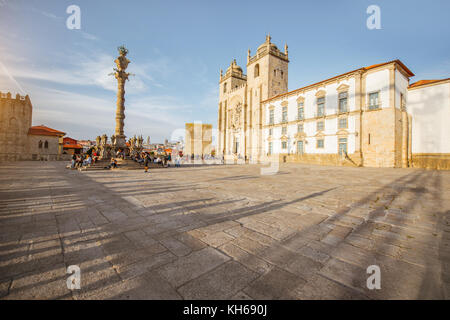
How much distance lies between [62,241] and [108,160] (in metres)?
18.0

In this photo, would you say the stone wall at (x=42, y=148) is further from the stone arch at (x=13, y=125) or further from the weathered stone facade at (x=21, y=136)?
the stone arch at (x=13, y=125)

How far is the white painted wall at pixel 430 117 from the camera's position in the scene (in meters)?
17.2

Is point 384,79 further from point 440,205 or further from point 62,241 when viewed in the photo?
point 62,241

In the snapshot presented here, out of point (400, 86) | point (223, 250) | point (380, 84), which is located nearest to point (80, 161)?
point (223, 250)

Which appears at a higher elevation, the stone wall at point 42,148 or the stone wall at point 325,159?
the stone wall at point 42,148

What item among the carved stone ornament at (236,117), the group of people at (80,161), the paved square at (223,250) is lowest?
the paved square at (223,250)

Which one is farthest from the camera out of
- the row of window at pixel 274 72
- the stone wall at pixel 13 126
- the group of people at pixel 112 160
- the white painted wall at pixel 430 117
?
the row of window at pixel 274 72

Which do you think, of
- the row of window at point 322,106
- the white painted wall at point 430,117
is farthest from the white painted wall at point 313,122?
the white painted wall at point 430,117

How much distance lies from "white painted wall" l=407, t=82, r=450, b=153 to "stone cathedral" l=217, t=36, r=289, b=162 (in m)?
18.9

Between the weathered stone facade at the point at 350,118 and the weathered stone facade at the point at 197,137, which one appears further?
the weathered stone facade at the point at 197,137

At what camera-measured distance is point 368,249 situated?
2.42 meters

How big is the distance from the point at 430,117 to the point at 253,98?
2396 cm

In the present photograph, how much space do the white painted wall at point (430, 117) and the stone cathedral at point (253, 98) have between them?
61.9 ft
